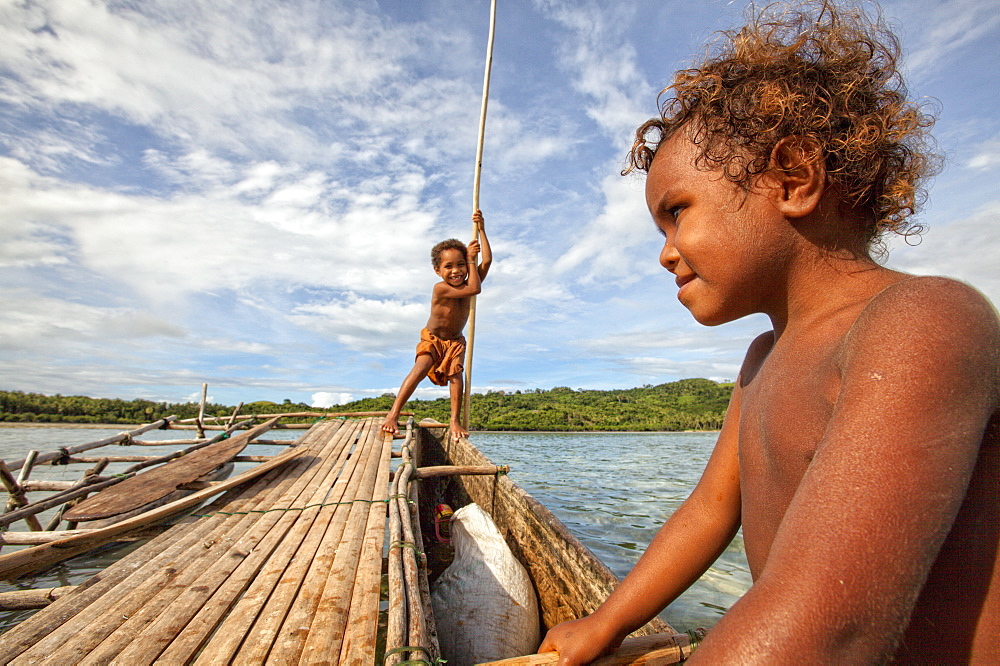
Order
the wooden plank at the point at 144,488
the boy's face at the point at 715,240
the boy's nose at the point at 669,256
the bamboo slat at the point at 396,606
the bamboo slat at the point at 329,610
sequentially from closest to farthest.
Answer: the boy's face at the point at 715,240
the boy's nose at the point at 669,256
the bamboo slat at the point at 396,606
the bamboo slat at the point at 329,610
the wooden plank at the point at 144,488

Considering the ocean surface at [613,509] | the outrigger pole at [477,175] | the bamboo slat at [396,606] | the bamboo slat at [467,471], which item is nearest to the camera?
the bamboo slat at [396,606]

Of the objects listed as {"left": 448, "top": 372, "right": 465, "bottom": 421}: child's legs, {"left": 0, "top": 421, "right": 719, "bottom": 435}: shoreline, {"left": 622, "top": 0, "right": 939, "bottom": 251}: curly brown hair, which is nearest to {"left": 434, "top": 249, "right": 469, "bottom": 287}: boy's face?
{"left": 448, "top": 372, "right": 465, "bottom": 421}: child's legs

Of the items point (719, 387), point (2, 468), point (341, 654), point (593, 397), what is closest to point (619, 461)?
point (2, 468)

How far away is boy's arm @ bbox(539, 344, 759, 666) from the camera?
3.58 feet

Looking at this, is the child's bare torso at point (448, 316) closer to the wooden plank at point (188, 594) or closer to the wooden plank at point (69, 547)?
the wooden plank at point (69, 547)

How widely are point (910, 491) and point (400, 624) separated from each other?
119 cm

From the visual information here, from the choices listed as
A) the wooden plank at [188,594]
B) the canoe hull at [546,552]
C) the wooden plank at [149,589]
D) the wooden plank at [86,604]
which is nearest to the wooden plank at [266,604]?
the wooden plank at [188,594]

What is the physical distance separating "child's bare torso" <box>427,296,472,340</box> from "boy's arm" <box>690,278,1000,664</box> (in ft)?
17.1

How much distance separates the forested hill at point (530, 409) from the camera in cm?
1720

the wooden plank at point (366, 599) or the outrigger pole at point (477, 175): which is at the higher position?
the outrigger pole at point (477, 175)

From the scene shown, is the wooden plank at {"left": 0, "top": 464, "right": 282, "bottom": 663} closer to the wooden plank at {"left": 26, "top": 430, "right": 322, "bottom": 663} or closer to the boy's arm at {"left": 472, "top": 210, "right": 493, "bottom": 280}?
the wooden plank at {"left": 26, "top": 430, "right": 322, "bottom": 663}

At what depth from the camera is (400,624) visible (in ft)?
4.24

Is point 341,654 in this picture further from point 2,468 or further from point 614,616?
point 2,468

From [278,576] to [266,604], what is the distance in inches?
8.8
